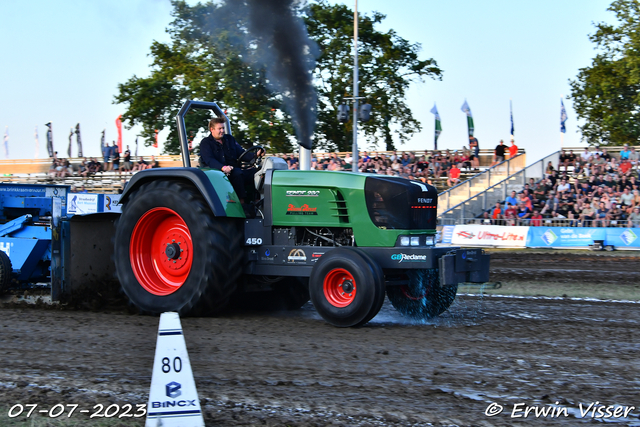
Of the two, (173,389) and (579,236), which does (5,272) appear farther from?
(579,236)

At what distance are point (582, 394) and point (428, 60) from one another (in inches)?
1141

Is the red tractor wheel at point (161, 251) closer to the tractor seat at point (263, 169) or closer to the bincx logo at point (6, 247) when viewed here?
the tractor seat at point (263, 169)

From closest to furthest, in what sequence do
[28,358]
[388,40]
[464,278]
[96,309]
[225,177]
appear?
[28,358]
[464,278]
[225,177]
[96,309]
[388,40]

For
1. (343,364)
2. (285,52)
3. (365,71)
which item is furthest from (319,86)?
(343,364)

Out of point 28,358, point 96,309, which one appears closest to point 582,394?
point 28,358

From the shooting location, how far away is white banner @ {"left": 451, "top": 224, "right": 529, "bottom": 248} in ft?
63.4

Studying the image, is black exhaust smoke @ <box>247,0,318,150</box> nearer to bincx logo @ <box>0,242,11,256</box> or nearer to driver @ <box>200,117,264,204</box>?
driver @ <box>200,117,264,204</box>

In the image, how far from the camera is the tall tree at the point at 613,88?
31297 millimetres

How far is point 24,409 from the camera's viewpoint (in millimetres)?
3783

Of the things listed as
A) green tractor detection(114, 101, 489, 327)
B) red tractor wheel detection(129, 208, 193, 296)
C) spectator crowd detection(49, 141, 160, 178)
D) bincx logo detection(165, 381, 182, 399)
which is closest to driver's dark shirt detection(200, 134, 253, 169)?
green tractor detection(114, 101, 489, 327)

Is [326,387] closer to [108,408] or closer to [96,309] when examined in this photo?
[108,408]

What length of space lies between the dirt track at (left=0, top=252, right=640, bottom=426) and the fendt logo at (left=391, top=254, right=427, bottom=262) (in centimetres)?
64

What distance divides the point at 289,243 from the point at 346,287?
2.89 feet

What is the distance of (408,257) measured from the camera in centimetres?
629
